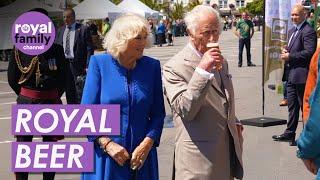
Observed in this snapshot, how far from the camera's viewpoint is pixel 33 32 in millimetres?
5062

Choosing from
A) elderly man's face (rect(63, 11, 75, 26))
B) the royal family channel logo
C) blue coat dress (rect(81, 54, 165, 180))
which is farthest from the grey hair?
elderly man's face (rect(63, 11, 75, 26))

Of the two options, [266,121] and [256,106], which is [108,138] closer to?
[266,121]

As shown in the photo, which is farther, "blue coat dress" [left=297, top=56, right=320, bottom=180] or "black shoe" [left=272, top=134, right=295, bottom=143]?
"black shoe" [left=272, top=134, right=295, bottom=143]

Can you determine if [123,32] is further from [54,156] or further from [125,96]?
[54,156]

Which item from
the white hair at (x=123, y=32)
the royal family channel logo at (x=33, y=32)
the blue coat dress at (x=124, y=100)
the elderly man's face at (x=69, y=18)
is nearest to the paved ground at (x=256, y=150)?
the blue coat dress at (x=124, y=100)

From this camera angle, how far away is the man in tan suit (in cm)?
350

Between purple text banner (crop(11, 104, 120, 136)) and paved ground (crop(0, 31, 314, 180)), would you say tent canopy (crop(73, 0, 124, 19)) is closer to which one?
paved ground (crop(0, 31, 314, 180))

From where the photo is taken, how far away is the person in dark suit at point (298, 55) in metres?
7.98

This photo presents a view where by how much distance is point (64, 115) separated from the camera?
149 inches

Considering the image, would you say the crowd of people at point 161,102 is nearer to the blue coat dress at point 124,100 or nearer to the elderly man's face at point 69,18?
the blue coat dress at point 124,100

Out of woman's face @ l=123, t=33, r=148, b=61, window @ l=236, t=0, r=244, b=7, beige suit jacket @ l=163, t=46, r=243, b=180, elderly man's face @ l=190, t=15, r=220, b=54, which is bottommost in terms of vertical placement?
beige suit jacket @ l=163, t=46, r=243, b=180

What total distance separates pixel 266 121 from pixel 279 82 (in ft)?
2.88

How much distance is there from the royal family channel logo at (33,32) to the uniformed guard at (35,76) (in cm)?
18

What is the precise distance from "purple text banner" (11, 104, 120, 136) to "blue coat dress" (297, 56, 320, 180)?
137 cm
